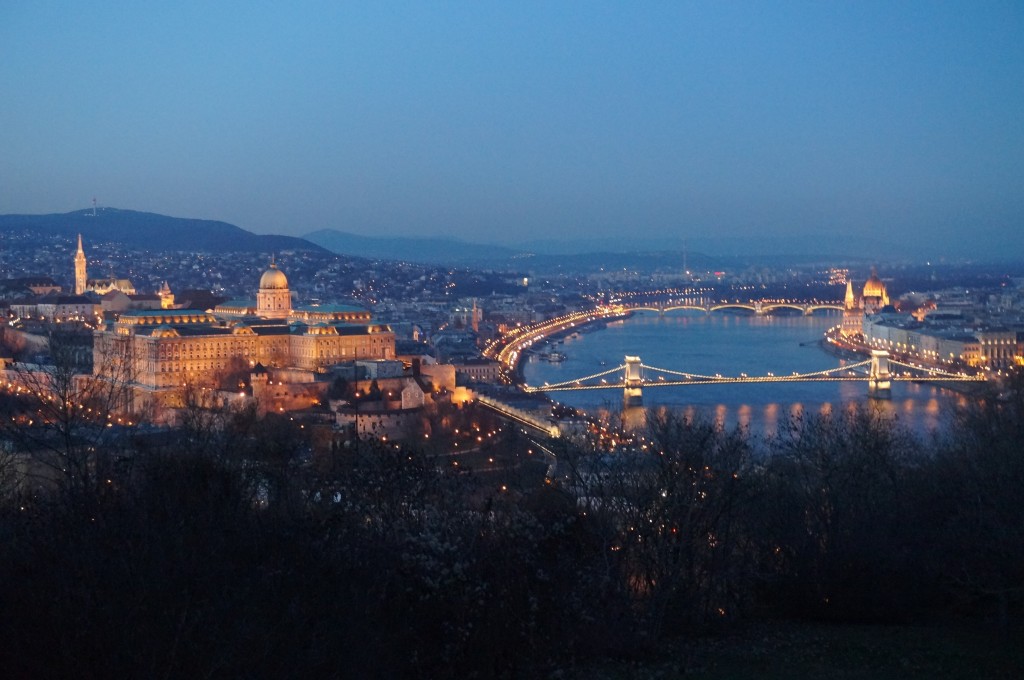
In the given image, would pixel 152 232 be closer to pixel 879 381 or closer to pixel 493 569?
pixel 879 381

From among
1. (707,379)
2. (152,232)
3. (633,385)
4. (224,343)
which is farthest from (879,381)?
(152,232)

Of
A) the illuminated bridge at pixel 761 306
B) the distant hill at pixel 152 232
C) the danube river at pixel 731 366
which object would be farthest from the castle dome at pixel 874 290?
the distant hill at pixel 152 232

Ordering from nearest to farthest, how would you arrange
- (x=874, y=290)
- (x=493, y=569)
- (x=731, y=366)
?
(x=493, y=569) → (x=731, y=366) → (x=874, y=290)

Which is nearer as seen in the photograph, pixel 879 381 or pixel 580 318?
pixel 879 381

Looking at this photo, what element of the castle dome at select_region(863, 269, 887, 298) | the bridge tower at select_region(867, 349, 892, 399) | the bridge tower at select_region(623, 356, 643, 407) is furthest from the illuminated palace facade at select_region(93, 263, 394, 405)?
the castle dome at select_region(863, 269, 887, 298)

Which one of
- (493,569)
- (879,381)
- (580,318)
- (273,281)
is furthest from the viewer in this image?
(580,318)

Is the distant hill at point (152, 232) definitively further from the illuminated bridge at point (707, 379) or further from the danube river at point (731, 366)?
the illuminated bridge at point (707, 379)
